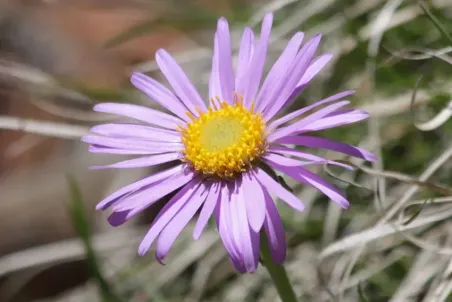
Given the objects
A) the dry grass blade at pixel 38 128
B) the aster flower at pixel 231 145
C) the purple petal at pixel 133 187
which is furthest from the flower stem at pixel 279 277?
the dry grass blade at pixel 38 128

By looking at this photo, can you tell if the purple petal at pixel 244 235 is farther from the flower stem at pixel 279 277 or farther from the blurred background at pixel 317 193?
the blurred background at pixel 317 193

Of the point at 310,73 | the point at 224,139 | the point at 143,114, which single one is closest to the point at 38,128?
the point at 143,114

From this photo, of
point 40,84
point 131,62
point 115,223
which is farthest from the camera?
point 131,62

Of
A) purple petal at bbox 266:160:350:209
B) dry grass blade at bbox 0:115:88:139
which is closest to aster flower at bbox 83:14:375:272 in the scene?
purple petal at bbox 266:160:350:209

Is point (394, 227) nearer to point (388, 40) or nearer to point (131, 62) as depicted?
point (388, 40)

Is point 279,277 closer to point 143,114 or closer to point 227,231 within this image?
point 227,231

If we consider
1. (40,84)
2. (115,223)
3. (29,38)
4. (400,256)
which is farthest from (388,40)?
(29,38)

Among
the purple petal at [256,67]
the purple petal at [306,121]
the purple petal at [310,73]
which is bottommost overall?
the purple petal at [306,121]
